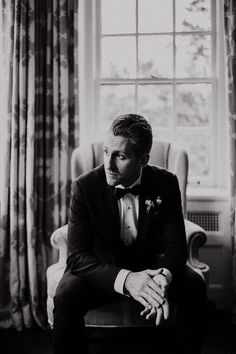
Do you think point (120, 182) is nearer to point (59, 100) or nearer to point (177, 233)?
point (177, 233)

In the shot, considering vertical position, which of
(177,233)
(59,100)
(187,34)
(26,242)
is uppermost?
(187,34)

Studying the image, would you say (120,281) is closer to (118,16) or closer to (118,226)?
(118,226)

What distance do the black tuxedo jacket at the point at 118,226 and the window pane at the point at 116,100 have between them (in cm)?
141

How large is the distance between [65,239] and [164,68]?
1.66m

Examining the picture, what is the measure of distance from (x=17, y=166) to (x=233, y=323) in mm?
1737

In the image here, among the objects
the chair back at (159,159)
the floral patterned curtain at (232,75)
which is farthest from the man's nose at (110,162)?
the floral patterned curtain at (232,75)

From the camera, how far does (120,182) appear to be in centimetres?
186

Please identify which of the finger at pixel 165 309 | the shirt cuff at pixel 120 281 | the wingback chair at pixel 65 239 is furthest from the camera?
the wingback chair at pixel 65 239

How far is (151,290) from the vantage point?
165cm

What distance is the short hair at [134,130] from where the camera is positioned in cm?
177

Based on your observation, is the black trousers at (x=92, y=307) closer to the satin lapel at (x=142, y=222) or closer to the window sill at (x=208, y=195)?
the satin lapel at (x=142, y=222)

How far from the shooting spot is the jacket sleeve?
1.73m

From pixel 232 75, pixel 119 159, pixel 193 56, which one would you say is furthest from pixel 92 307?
pixel 193 56

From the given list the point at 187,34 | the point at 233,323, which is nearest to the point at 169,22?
the point at 187,34
